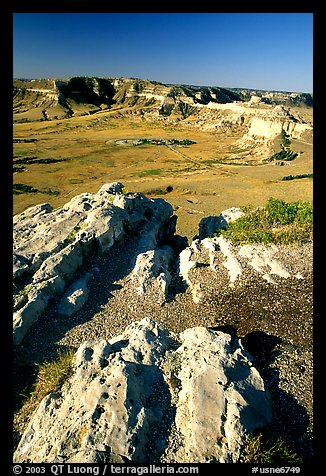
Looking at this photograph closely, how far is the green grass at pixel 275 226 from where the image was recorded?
13633 millimetres

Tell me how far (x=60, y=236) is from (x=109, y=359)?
7.58 metres

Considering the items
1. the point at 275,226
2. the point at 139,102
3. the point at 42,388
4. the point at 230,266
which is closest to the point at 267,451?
the point at 42,388

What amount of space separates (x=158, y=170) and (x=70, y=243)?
38950 mm

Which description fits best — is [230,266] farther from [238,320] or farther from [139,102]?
[139,102]

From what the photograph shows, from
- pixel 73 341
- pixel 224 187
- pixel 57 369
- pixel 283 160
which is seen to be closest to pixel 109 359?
pixel 57 369

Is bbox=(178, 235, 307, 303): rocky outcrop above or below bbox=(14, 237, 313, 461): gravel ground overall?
above

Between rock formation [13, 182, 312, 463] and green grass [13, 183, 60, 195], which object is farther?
green grass [13, 183, 60, 195]

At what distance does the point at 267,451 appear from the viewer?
584cm

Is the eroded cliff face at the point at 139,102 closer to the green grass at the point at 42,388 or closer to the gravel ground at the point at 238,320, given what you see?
the gravel ground at the point at 238,320

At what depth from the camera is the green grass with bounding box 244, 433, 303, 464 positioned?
5.78m

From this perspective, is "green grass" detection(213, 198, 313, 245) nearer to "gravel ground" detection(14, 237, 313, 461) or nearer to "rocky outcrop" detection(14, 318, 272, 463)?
"gravel ground" detection(14, 237, 313, 461)

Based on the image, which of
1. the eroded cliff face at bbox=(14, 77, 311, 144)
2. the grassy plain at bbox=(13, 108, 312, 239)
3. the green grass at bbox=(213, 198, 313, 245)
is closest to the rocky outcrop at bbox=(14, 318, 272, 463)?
the green grass at bbox=(213, 198, 313, 245)

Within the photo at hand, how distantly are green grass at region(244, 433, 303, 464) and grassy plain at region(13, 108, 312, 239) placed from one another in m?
18.6
